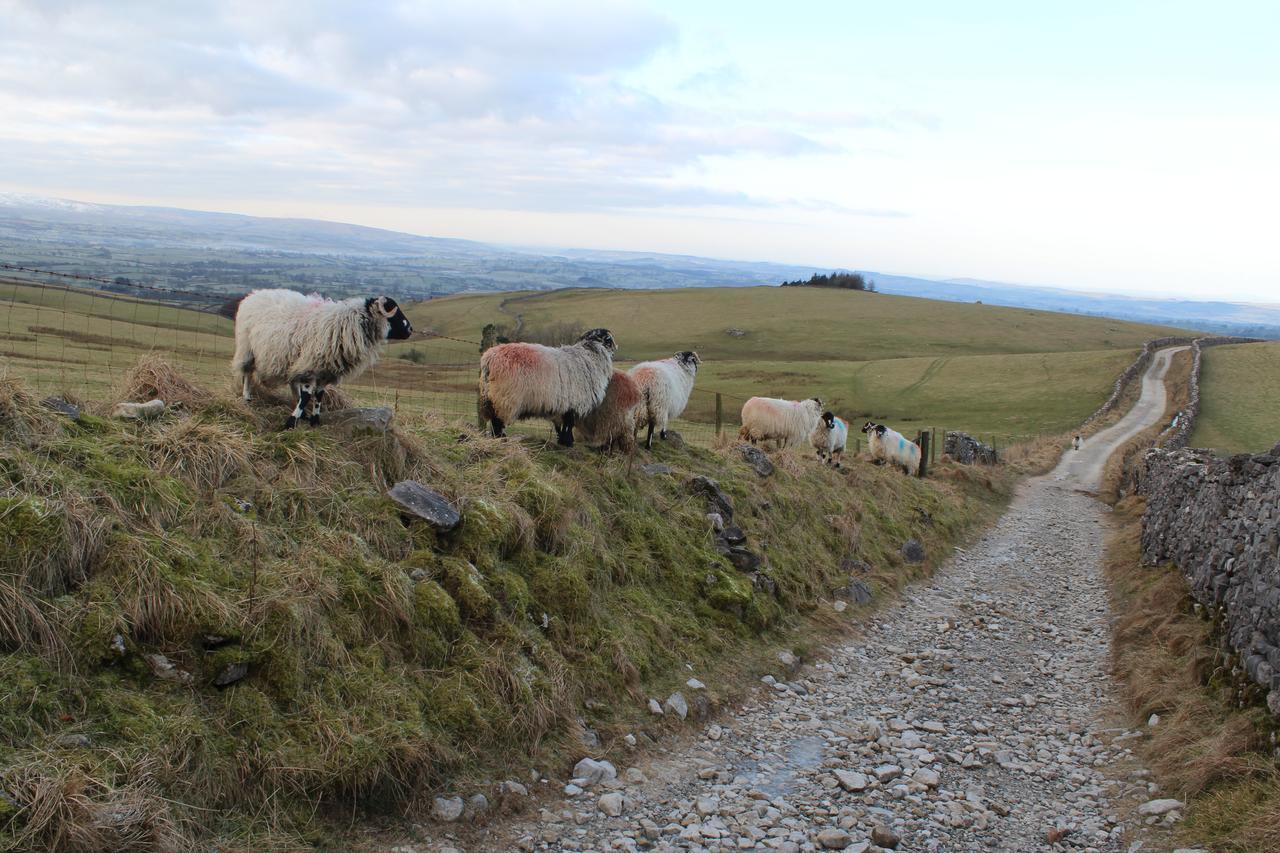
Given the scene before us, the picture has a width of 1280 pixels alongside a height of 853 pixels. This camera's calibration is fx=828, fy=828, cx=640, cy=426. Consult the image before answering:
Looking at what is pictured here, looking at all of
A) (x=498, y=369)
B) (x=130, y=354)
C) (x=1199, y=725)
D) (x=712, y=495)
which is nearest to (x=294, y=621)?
(x=498, y=369)

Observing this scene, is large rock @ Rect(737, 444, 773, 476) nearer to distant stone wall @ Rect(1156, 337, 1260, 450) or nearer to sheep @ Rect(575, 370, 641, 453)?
sheep @ Rect(575, 370, 641, 453)

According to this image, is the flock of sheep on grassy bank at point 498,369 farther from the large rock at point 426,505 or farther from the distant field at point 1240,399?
the distant field at point 1240,399

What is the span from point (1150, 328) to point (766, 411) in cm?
12753

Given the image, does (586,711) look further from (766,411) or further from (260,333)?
(766,411)

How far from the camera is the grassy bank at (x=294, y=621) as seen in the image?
487cm

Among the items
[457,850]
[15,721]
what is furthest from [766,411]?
[15,721]

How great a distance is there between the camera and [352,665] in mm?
6152

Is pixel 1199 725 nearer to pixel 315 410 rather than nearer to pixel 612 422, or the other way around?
pixel 612 422

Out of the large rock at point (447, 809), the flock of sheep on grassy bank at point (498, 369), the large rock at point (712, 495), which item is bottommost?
the large rock at point (447, 809)

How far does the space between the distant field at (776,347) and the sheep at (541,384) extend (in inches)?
130

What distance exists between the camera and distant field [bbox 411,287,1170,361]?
331ft

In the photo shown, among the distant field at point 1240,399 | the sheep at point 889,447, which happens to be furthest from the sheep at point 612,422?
the distant field at point 1240,399

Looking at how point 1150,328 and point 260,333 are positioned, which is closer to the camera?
point 260,333

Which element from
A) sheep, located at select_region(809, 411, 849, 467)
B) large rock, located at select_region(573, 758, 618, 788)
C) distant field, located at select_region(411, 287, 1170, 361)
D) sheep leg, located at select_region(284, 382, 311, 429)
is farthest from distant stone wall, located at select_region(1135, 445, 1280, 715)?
distant field, located at select_region(411, 287, 1170, 361)
